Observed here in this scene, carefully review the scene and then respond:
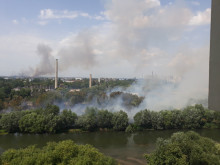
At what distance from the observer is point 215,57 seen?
2.11ft

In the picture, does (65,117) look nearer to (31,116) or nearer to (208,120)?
(31,116)

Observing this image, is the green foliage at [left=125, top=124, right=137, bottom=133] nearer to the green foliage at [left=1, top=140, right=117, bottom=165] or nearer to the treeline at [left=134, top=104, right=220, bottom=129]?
the treeline at [left=134, top=104, right=220, bottom=129]

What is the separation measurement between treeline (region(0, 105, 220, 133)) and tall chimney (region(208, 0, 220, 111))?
30.2 ft

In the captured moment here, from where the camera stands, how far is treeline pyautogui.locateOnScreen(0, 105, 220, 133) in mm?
9289

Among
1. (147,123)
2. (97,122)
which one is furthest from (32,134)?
(147,123)

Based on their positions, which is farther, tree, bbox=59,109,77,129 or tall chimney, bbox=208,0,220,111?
tree, bbox=59,109,77,129

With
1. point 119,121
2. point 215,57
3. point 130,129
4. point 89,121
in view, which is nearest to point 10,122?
point 89,121

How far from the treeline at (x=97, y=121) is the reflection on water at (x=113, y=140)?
1.20ft

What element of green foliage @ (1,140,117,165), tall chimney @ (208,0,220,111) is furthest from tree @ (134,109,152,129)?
tall chimney @ (208,0,220,111)

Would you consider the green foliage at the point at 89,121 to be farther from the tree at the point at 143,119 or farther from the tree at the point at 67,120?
the tree at the point at 143,119

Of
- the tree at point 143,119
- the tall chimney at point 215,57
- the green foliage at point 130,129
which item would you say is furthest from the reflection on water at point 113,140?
the tall chimney at point 215,57

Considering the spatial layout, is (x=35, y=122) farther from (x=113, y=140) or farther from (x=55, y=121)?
(x=113, y=140)

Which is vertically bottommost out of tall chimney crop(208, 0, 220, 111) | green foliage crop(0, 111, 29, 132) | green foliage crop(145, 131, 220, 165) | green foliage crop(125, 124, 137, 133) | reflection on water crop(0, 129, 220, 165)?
reflection on water crop(0, 129, 220, 165)

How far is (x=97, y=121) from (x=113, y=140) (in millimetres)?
1621
